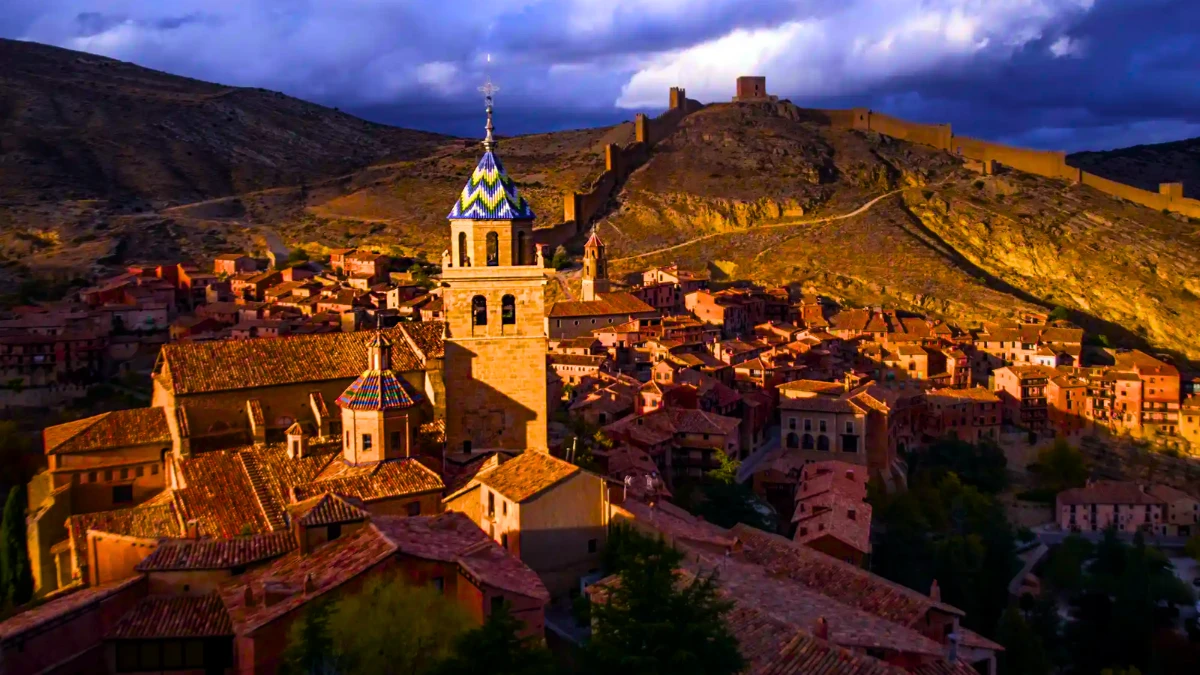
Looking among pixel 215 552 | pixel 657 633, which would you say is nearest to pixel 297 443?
pixel 215 552

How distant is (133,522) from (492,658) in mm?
9249

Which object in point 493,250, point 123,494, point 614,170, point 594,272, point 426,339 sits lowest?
point 123,494

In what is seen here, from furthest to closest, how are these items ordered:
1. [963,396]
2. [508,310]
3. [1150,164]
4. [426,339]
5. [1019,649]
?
[1150,164] → [963,396] → [1019,649] → [426,339] → [508,310]

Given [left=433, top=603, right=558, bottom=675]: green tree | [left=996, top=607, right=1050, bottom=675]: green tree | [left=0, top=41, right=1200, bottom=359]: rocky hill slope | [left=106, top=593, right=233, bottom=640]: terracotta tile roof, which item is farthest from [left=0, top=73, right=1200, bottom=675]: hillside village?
[left=0, top=41, right=1200, bottom=359]: rocky hill slope

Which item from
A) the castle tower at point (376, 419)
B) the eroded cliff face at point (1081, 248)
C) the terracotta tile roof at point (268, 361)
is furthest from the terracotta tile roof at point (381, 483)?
the eroded cliff face at point (1081, 248)

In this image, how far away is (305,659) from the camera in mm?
9312

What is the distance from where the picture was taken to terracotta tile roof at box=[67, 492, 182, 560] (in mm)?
16172

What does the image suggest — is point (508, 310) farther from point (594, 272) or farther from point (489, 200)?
point (594, 272)

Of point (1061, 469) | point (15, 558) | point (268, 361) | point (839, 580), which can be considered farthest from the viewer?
point (1061, 469)

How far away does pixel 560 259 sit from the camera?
58.7 metres

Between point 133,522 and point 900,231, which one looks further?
point 900,231

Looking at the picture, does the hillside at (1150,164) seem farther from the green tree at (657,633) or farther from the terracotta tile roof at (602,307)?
the green tree at (657,633)

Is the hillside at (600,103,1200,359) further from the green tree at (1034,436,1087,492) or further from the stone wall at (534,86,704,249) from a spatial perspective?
the green tree at (1034,436,1087,492)

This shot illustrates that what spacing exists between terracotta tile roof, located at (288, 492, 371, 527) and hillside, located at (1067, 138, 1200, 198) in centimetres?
11240
